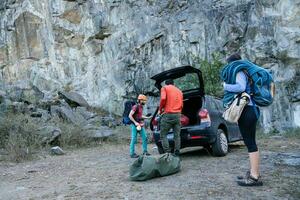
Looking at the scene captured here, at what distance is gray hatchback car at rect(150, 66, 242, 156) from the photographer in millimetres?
9297

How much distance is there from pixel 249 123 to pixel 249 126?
5 centimetres

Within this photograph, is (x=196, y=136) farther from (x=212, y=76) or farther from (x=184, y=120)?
(x=212, y=76)

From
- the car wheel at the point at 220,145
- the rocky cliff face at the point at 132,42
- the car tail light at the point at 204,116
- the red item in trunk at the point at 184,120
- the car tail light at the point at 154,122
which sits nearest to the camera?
the car tail light at the point at 204,116

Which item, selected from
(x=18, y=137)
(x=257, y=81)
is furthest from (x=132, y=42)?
(x=257, y=81)

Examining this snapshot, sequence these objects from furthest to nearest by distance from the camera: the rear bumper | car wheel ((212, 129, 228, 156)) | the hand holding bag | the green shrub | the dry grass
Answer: the green shrub → the dry grass → car wheel ((212, 129, 228, 156)) → the rear bumper → the hand holding bag

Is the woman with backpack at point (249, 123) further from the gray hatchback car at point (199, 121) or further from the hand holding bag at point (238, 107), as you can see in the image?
the gray hatchback car at point (199, 121)

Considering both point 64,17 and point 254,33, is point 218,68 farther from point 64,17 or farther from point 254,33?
point 64,17

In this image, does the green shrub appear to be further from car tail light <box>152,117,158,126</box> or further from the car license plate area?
the car license plate area

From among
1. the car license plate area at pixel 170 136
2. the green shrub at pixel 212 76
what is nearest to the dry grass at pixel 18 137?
the car license plate area at pixel 170 136

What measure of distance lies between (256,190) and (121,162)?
4.83 meters

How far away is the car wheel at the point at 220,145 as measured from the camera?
952 centimetres

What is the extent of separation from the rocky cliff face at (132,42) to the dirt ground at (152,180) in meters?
14.0

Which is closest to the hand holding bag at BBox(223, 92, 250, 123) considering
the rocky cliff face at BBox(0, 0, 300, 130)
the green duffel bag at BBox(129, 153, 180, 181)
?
the green duffel bag at BBox(129, 153, 180, 181)

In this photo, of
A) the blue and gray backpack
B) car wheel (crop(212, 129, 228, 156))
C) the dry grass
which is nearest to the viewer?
the blue and gray backpack
